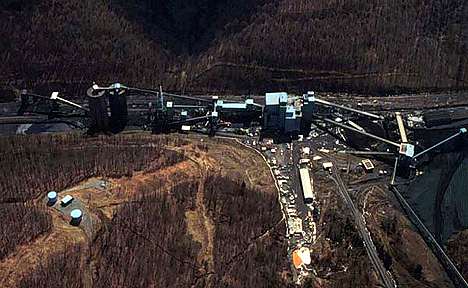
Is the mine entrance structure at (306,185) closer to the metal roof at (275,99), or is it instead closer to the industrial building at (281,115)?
the industrial building at (281,115)

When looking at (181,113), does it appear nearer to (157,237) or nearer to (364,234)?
(157,237)

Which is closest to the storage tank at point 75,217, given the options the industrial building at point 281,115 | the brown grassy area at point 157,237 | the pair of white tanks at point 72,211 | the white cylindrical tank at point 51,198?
the pair of white tanks at point 72,211

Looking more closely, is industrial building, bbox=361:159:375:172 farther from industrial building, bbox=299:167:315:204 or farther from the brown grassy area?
the brown grassy area

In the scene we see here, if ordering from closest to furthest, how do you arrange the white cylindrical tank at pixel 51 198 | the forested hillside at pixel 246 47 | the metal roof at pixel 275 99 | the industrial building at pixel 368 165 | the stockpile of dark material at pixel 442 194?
the white cylindrical tank at pixel 51 198
the stockpile of dark material at pixel 442 194
the industrial building at pixel 368 165
the metal roof at pixel 275 99
the forested hillside at pixel 246 47

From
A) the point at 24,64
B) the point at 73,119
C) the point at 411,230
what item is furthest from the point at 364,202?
the point at 24,64

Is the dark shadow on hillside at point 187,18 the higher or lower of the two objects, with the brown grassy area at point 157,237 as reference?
higher

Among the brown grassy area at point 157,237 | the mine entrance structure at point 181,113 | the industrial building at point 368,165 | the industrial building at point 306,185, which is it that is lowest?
the brown grassy area at point 157,237
